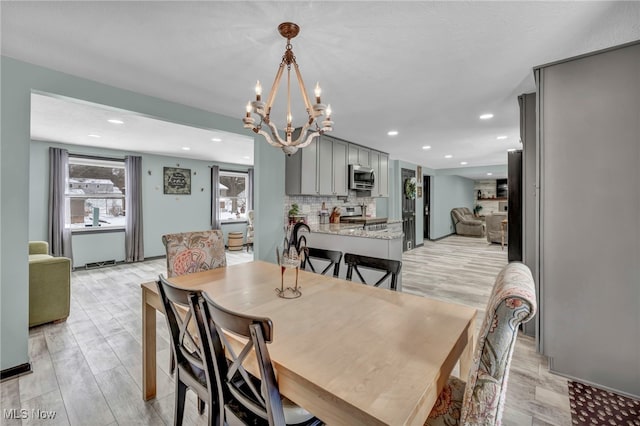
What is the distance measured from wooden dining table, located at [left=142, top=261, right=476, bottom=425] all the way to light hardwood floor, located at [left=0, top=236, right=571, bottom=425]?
26cm

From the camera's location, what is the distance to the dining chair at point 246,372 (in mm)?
883

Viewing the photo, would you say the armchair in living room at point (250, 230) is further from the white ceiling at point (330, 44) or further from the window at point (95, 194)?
the white ceiling at point (330, 44)

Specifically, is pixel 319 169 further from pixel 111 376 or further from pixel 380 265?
pixel 111 376

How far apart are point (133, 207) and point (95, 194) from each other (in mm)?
689

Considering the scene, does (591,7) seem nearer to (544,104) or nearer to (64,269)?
(544,104)

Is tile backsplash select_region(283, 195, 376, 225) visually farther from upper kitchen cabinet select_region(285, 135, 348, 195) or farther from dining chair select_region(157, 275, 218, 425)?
dining chair select_region(157, 275, 218, 425)

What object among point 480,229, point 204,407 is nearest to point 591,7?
point 204,407

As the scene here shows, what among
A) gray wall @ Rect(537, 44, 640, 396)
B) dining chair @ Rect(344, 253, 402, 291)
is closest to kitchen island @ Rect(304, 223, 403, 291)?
dining chair @ Rect(344, 253, 402, 291)

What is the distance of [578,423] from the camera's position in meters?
1.68

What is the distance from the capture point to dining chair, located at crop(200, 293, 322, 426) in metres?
0.88

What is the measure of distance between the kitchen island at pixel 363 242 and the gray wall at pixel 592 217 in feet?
4.59

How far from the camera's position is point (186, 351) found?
4.59 feet

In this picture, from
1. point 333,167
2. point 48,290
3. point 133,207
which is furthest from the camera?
point 133,207

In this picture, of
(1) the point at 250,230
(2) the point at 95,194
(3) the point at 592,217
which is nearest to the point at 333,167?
(3) the point at 592,217
